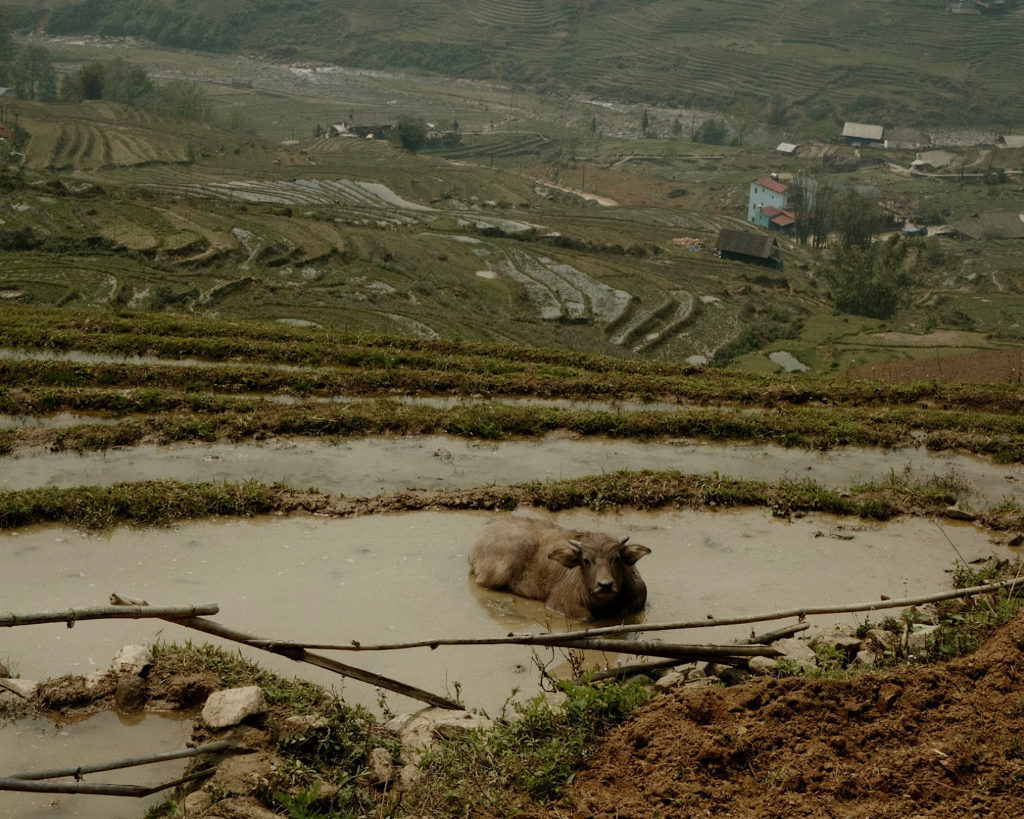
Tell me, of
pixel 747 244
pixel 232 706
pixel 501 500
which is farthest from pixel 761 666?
pixel 747 244

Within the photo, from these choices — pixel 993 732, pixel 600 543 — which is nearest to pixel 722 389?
pixel 600 543

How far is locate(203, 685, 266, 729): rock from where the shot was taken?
6.20m

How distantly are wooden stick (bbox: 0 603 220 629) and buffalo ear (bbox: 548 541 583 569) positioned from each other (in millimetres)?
3203

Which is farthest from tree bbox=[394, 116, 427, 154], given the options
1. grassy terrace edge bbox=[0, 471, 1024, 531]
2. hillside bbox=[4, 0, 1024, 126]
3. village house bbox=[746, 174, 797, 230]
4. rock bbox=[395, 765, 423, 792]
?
rock bbox=[395, 765, 423, 792]

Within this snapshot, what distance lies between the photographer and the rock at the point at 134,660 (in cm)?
685

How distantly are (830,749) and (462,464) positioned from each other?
7416 mm

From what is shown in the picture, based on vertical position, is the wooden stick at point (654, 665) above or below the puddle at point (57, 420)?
above

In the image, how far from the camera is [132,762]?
5574mm

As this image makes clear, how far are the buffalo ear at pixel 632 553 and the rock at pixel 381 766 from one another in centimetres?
296

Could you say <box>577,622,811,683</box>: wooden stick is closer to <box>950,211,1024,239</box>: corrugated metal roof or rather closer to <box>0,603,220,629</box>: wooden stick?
<box>0,603,220,629</box>: wooden stick

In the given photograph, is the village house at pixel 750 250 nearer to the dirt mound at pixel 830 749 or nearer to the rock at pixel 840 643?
the rock at pixel 840 643

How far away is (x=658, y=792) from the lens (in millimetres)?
5344

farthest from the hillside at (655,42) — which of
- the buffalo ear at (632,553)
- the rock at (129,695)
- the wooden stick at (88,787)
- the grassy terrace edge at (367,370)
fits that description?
the wooden stick at (88,787)

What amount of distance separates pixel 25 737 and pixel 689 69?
431ft
